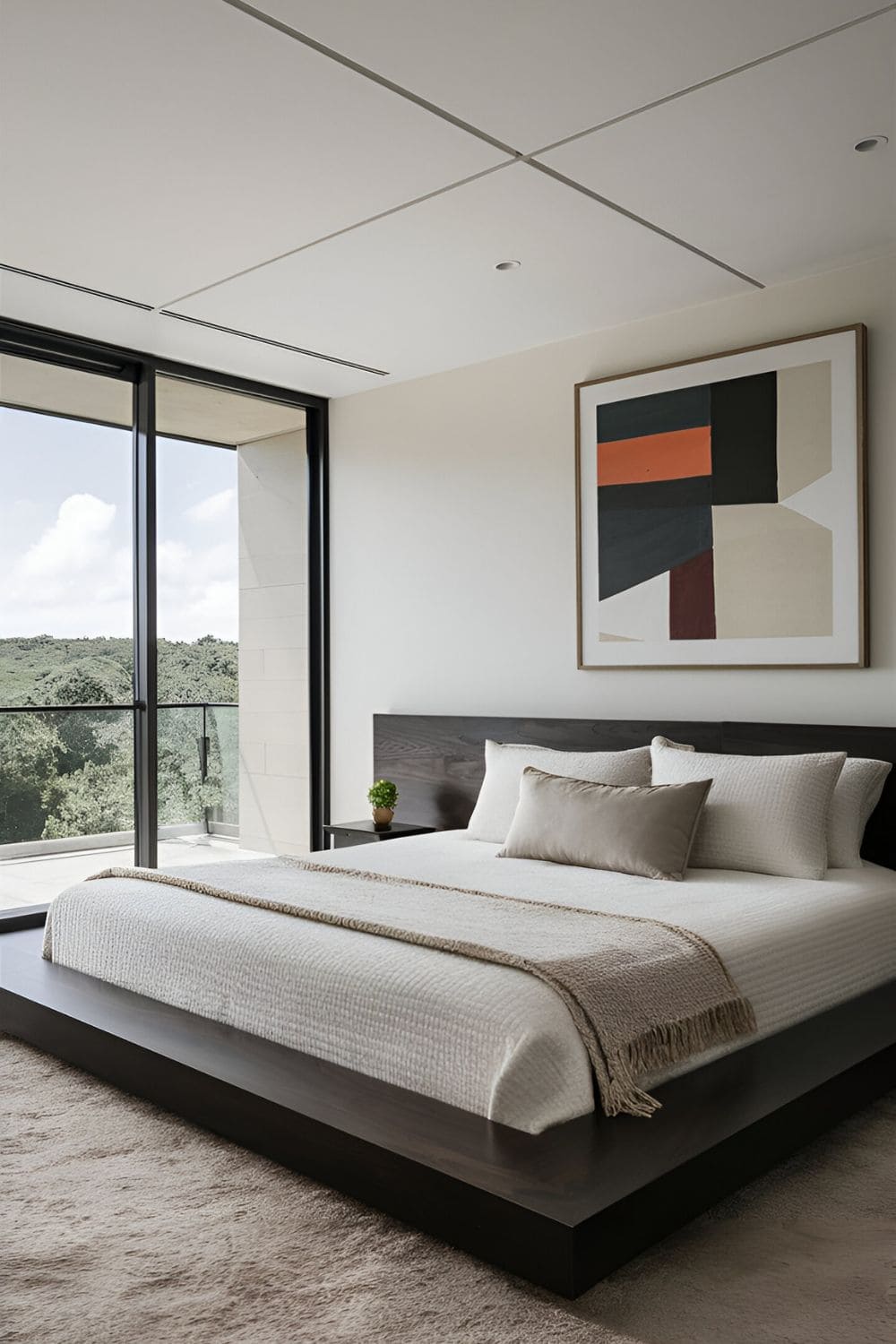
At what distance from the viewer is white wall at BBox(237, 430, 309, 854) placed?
5.59 metres

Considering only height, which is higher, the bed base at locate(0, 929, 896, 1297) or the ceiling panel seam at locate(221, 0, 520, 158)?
the ceiling panel seam at locate(221, 0, 520, 158)

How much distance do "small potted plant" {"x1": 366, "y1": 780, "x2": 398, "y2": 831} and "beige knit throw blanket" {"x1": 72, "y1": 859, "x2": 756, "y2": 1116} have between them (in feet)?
5.85

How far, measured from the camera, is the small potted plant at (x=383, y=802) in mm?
5070

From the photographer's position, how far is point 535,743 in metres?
4.74

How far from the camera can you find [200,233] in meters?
3.64

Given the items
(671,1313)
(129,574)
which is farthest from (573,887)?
(129,574)

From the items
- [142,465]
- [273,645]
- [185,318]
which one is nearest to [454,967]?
[185,318]

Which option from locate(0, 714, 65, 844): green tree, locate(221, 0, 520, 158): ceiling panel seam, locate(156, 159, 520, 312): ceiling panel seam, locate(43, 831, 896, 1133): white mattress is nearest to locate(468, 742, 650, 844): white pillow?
locate(43, 831, 896, 1133): white mattress

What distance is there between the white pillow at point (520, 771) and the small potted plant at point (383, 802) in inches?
24.5

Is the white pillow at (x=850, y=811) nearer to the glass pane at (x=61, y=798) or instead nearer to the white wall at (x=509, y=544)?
the white wall at (x=509, y=544)

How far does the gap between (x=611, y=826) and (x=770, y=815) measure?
0.49 metres

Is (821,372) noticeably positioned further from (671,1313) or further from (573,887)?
(671,1313)

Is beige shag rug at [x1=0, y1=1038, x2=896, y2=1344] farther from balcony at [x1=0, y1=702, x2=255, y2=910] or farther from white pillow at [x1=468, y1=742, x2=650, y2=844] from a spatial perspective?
balcony at [x1=0, y1=702, x2=255, y2=910]

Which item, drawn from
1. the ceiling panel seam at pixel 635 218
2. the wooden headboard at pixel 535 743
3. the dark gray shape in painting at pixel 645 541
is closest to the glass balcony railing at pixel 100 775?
the wooden headboard at pixel 535 743
